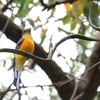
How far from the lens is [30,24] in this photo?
61.3 inches

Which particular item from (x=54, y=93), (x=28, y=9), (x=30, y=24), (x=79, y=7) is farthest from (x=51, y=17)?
(x=54, y=93)

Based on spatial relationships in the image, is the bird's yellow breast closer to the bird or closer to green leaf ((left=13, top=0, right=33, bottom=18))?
the bird

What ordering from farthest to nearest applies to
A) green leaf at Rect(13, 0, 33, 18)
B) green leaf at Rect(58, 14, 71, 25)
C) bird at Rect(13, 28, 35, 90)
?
green leaf at Rect(58, 14, 71, 25) → green leaf at Rect(13, 0, 33, 18) → bird at Rect(13, 28, 35, 90)

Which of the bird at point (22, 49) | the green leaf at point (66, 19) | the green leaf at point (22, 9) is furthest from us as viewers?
the green leaf at point (66, 19)

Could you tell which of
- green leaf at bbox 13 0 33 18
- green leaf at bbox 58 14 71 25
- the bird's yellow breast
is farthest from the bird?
green leaf at bbox 58 14 71 25

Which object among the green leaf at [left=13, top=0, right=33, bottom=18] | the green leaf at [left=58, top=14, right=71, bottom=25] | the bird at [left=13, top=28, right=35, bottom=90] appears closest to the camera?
the bird at [left=13, top=28, right=35, bottom=90]

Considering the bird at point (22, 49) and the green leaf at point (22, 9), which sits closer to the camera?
the bird at point (22, 49)

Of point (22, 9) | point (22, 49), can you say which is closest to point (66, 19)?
point (22, 9)

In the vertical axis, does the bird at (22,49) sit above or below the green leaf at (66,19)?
below

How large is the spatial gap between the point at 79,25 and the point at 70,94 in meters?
0.37

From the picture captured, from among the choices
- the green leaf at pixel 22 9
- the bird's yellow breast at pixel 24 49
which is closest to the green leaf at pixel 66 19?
the green leaf at pixel 22 9

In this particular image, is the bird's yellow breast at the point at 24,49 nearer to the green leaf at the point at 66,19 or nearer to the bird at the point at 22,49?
the bird at the point at 22,49

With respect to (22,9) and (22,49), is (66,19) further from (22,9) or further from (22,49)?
(22,49)

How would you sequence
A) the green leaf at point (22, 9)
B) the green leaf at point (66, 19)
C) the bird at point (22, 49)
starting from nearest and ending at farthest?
1. the bird at point (22, 49)
2. the green leaf at point (22, 9)
3. the green leaf at point (66, 19)
